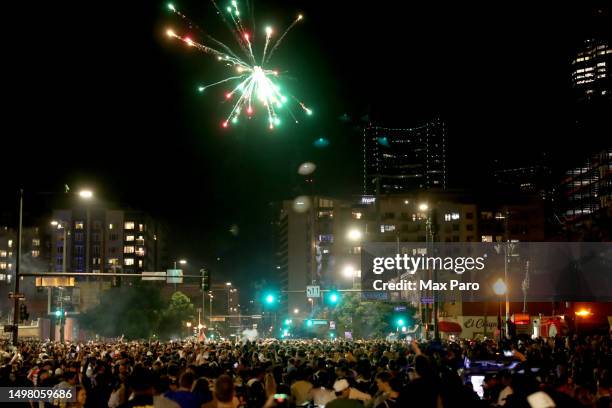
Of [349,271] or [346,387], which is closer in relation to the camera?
[346,387]

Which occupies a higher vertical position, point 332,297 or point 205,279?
point 205,279

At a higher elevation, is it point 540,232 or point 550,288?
point 540,232

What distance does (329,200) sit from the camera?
6924 inches

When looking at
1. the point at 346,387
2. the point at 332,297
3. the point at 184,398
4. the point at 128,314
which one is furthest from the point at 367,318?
the point at 184,398

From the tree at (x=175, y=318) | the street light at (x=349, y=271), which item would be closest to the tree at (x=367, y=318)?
the tree at (x=175, y=318)

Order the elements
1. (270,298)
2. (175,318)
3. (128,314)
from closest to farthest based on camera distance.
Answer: (270,298)
(128,314)
(175,318)

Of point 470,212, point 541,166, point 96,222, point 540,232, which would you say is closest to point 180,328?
point 470,212

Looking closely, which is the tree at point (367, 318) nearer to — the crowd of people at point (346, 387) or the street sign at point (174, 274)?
the street sign at point (174, 274)

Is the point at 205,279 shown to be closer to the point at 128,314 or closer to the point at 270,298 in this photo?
the point at 270,298

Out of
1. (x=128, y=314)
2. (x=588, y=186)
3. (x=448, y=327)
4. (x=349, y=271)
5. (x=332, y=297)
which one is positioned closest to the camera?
(x=332, y=297)

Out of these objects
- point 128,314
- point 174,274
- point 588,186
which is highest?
point 588,186

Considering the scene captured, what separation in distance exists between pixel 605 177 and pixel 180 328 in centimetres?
6425

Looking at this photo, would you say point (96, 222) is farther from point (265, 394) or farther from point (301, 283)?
point (265, 394)

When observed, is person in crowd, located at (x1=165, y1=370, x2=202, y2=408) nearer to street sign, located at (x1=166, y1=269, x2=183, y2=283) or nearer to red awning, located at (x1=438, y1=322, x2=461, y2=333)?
street sign, located at (x1=166, y1=269, x2=183, y2=283)
